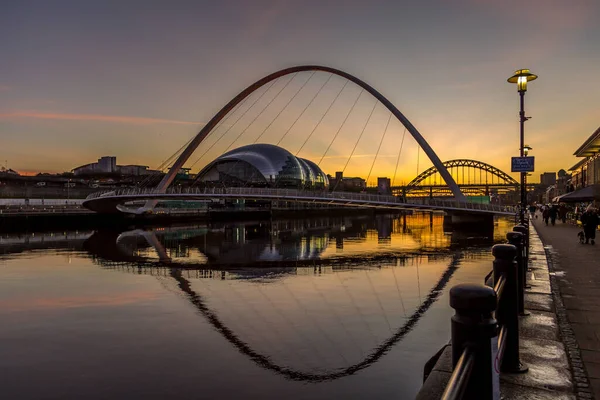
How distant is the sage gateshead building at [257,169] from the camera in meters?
140

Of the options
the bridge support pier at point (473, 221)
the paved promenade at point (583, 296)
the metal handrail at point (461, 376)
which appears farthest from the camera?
the bridge support pier at point (473, 221)

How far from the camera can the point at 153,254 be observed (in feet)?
123

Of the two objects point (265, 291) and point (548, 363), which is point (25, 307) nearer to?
point (265, 291)

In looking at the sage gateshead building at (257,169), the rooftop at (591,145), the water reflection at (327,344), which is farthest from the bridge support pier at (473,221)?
the sage gateshead building at (257,169)

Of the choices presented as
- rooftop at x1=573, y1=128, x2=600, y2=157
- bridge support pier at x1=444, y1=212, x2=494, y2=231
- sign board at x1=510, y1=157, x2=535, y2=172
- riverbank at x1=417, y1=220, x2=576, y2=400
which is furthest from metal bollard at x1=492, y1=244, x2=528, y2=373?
bridge support pier at x1=444, y1=212, x2=494, y2=231

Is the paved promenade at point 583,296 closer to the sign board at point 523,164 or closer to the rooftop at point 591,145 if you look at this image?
the sign board at point 523,164

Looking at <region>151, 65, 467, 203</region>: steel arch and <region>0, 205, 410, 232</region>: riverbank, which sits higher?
<region>151, 65, 467, 203</region>: steel arch

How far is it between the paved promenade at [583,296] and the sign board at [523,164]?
3.95m

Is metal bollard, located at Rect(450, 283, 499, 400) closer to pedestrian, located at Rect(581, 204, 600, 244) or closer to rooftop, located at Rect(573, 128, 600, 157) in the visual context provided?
pedestrian, located at Rect(581, 204, 600, 244)

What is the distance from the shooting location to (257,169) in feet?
464

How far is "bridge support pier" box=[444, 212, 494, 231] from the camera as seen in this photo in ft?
206

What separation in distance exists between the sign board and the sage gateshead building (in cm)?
11488

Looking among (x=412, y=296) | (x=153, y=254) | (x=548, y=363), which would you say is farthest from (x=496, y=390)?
(x=153, y=254)

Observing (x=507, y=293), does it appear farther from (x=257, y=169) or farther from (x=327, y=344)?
(x=257, y=169)
